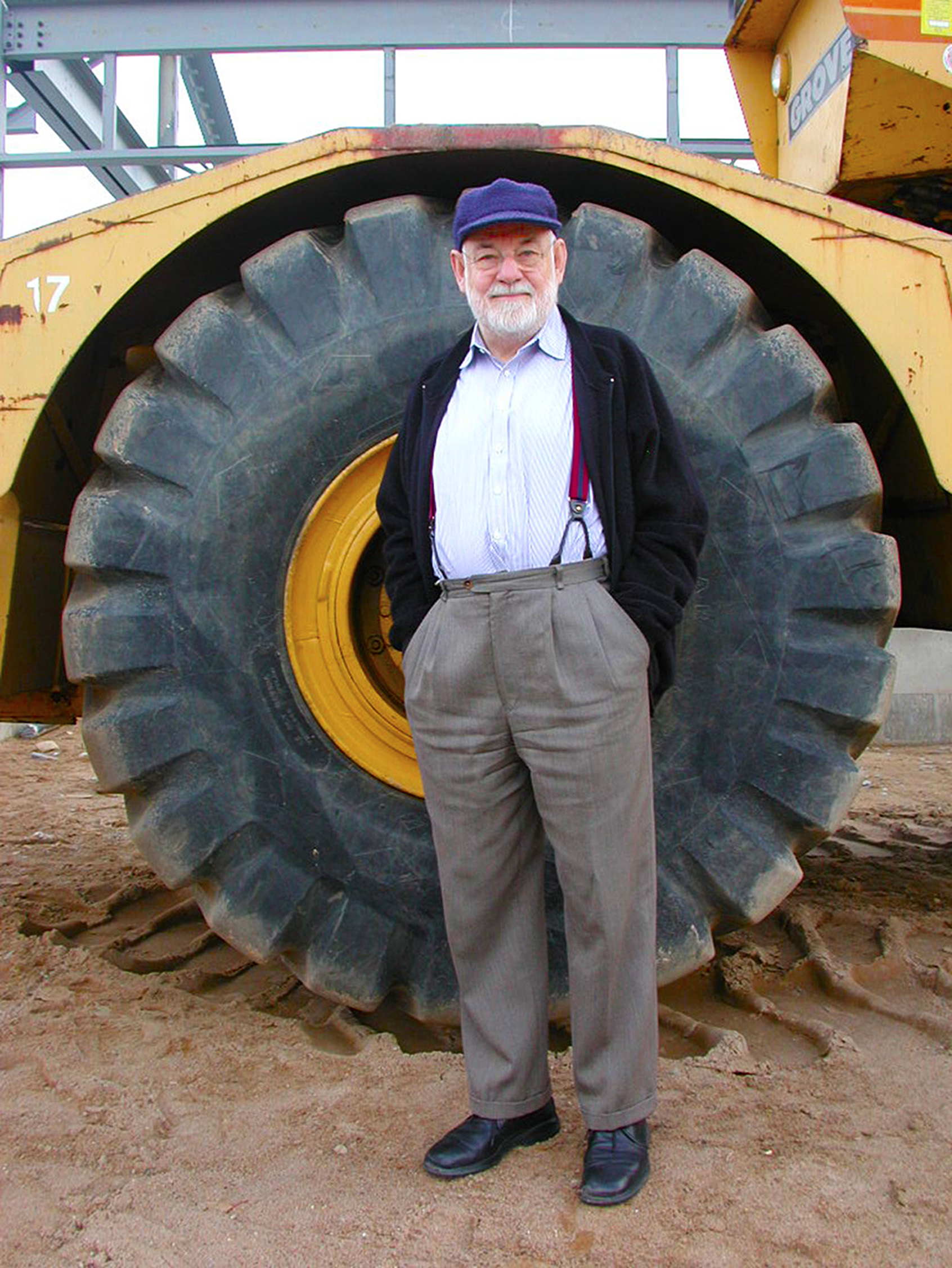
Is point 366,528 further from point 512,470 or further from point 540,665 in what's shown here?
point 540,665

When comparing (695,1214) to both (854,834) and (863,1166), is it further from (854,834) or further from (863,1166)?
(854,834)

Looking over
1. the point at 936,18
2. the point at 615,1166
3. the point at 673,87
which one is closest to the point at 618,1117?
the point at 615,1166

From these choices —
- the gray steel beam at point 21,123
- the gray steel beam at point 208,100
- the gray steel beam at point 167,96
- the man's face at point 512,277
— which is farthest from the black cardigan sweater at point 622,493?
the gray steel beam at point 21,123

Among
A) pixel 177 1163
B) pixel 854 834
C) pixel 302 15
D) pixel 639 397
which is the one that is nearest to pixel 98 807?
pixel 854 834

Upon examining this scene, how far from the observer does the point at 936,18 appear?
272 cm

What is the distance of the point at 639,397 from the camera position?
2.09 metres

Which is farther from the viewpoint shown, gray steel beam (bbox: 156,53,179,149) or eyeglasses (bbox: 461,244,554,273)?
gray steel beam (bbox: 156,53,179,149)

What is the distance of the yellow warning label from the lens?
2717 mm

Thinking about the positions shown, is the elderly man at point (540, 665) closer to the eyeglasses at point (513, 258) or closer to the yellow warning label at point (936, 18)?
the eyeglasses at point (513, 258)

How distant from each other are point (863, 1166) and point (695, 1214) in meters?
0.31

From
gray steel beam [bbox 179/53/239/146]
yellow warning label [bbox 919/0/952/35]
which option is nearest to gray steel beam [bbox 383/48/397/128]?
gray steel beam [bbox 179/53/239/146]

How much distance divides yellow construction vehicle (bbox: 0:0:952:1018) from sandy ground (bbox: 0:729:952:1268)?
0.24 metres

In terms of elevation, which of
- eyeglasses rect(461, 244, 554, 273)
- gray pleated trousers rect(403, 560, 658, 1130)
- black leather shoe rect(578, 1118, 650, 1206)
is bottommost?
black leather shoe rect(578, 1118, 650, 1206)

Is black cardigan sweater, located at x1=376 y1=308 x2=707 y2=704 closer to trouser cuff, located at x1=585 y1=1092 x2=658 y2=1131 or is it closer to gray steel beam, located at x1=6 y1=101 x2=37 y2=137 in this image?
trouser cuff, located at x1=585 y1=1092 x2=658 y2=1131
